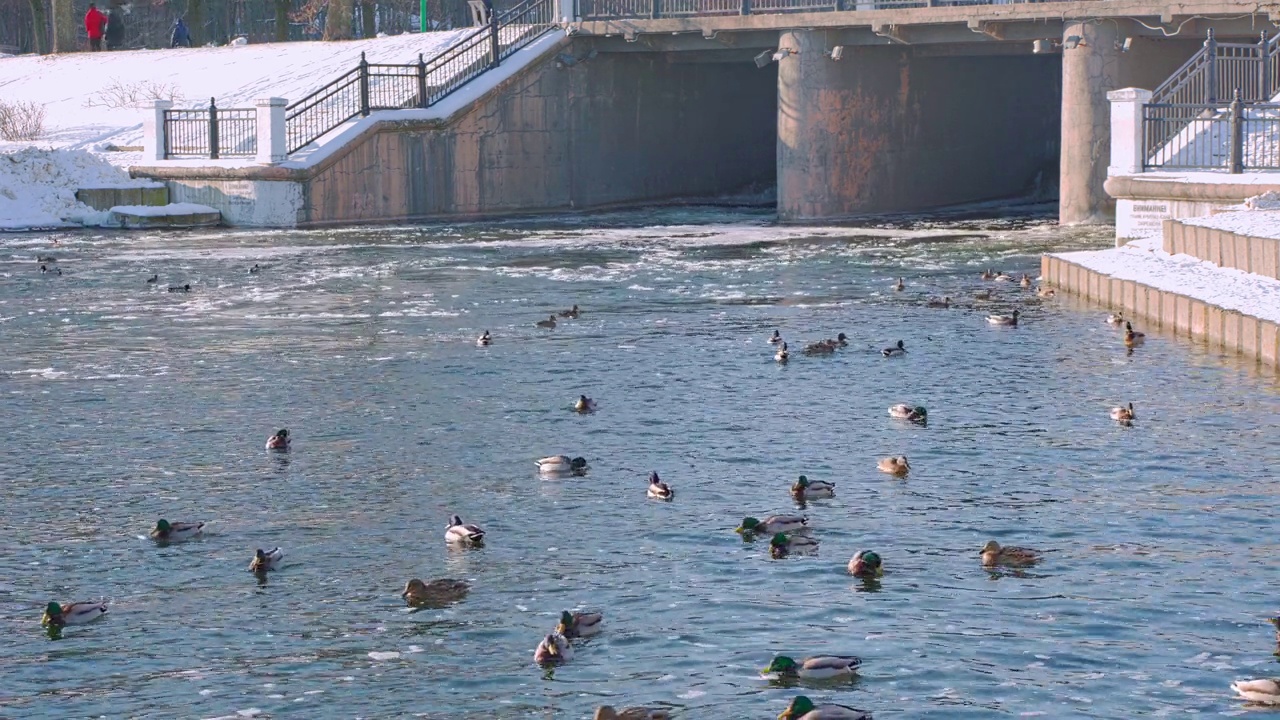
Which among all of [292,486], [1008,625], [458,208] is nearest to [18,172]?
[458,208]

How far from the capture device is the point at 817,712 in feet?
24.9

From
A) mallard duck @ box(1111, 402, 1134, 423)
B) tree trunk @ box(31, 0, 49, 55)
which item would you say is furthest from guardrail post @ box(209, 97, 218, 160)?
mallard duck @ box(1111, 402, 1134, 423)

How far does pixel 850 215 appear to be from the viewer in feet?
127

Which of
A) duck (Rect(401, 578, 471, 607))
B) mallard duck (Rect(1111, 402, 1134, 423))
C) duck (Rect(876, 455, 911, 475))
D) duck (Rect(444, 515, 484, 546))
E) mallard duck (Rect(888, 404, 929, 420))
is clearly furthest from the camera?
mallard duck (Rect(888, 404, 929, 420))

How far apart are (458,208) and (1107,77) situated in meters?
13.6

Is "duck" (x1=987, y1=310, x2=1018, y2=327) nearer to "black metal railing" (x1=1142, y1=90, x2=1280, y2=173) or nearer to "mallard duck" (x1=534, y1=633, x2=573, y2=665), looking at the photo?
"black metal railing" (x1=1142, y1=90, x2=1280, y2=173)

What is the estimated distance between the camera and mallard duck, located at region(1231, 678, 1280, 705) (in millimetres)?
7895

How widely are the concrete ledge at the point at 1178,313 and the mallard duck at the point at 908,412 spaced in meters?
3.97

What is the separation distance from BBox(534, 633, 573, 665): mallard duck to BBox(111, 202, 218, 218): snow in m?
30.2

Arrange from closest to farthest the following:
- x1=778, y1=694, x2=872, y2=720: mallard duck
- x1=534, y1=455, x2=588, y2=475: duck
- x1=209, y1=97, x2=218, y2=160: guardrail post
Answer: x1=778, y1=694, x2=872, y2=720: mallard duck, x1=534, y1=455, x2=588, y2=475: duck, x1=209, y1=97, x2=218, y2=160: guardrail post

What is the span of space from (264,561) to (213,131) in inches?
1136

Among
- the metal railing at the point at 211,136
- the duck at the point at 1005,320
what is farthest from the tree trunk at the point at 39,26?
the duck at the point at 1005,320

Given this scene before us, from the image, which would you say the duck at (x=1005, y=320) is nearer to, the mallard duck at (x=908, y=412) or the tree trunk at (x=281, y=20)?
the mallard duck at (x=908, y=412)

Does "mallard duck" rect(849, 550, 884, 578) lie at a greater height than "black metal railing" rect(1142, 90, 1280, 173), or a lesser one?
lesser
